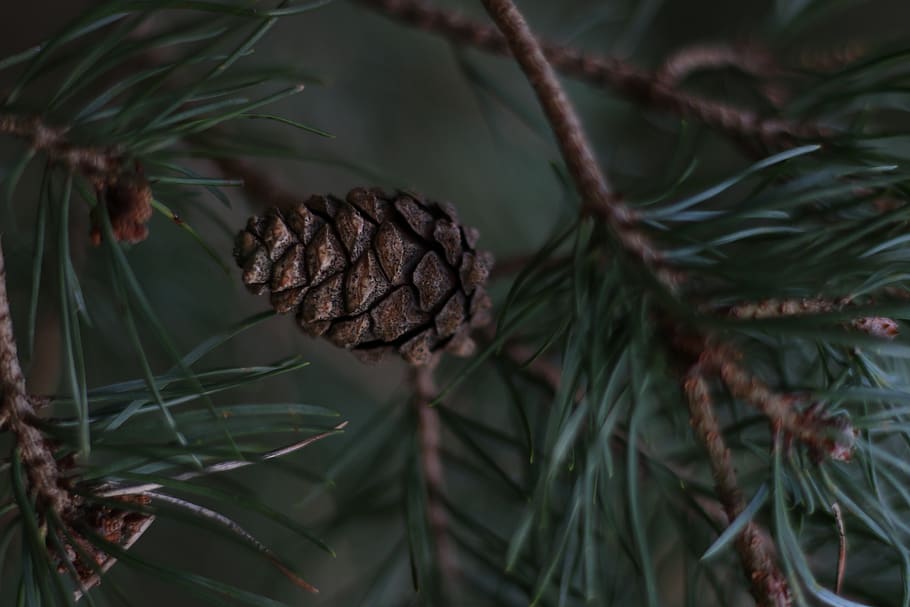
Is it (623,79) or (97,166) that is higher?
(623,79)

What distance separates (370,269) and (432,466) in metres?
0.16

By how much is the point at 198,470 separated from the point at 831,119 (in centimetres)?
37

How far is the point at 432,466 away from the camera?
0.41 m

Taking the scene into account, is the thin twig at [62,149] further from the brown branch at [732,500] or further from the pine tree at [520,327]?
the brown branch at [732,500]

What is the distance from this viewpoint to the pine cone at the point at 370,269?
28cm

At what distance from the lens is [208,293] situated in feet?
1.83

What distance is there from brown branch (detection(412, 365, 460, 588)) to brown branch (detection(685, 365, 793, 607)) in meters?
0.16

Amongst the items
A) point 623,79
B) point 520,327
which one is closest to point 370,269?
point 520,327

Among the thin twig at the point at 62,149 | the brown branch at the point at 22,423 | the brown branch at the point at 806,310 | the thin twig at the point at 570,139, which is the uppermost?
the thin twig at the point at 570,139

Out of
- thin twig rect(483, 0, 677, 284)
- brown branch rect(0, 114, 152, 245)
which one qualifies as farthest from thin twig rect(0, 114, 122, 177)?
thin twig rect(483, 0, 677, 284)

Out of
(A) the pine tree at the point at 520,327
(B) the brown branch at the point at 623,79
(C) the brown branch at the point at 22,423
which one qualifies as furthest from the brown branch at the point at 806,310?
(C) the brown branch at the point at 22,423

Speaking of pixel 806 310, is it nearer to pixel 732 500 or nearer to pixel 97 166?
pixel 732 500

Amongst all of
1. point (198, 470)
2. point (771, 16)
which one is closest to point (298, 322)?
point (198, 470)

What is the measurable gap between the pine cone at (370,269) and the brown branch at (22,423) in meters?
0.08
